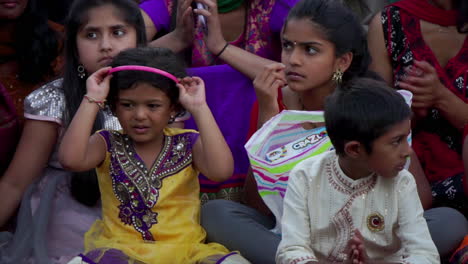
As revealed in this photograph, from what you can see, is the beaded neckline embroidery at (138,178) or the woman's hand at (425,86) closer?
the beaded neckline embroidery at (138,178)

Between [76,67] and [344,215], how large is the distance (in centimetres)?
142

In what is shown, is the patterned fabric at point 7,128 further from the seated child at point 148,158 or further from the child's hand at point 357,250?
the child's hand at point 357,250

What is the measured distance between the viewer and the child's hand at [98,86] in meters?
2.89

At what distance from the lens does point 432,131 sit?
3.41m

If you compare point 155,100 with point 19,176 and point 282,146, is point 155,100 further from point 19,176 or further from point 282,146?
point 19,176

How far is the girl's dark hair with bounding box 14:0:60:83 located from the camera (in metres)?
3.72

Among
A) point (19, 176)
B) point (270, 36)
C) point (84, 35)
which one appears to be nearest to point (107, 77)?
point (84, 35)

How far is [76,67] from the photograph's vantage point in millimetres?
3396

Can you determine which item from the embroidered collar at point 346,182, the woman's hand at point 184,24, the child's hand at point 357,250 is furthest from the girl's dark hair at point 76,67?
the child's hand at point 357,250

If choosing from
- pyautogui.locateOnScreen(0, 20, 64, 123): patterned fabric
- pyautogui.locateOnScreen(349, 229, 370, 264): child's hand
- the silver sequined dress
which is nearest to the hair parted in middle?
pyautogui.locateOnScreen(349, 229, 370, 264): child's hand

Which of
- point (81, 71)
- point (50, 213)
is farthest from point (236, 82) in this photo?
point (50, 213)

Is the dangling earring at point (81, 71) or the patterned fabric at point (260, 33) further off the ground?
the patterned fabric at point (260, 33)

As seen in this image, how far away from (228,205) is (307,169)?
0.58 metres

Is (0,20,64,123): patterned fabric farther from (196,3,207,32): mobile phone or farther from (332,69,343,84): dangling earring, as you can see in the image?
(332,69,343,84): dangling earring
